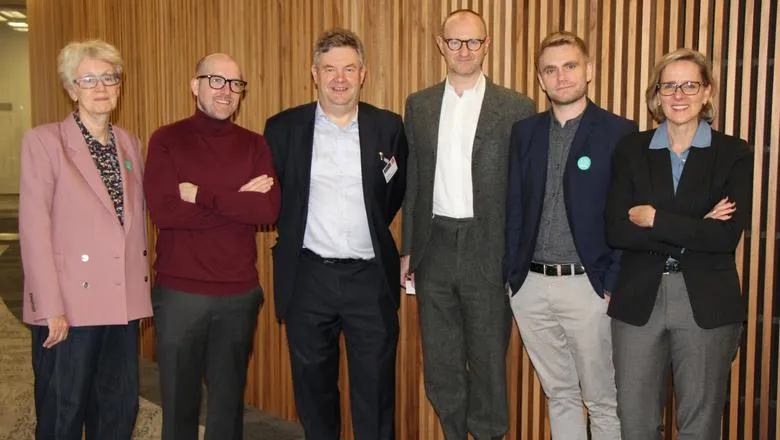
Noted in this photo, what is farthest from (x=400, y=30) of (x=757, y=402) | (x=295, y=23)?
(x=757, y=402)

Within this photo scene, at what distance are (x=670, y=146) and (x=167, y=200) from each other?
6.90 ft

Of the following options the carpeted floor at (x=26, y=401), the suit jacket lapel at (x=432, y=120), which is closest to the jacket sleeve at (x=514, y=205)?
the suit jacket lapel at (x=432, y=120)

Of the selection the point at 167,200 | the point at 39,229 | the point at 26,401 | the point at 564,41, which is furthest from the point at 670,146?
the point at 26,401

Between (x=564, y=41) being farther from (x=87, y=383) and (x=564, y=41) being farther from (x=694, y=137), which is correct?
(x=87, y=383)

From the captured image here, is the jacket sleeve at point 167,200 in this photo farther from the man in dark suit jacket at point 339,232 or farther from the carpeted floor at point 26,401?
the carpeted floor at point 26,401

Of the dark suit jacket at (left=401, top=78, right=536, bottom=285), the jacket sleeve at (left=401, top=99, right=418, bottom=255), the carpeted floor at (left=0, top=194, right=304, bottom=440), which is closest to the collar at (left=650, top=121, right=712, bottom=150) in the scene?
the dark suit jacket at (left=401, top=78, right=536, bottom=285)

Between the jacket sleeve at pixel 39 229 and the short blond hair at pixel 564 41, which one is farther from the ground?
the short blond hair at pixel 564 41

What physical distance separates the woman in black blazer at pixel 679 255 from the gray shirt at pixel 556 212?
251mm

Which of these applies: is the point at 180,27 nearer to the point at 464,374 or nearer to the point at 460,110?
the point at 460,110

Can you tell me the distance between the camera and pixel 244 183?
319 centimetres

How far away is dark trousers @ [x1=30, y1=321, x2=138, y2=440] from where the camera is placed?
3012mm

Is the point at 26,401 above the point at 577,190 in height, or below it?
below

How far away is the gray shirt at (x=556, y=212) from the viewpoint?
10.1 ft

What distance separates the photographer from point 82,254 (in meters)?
3.01
